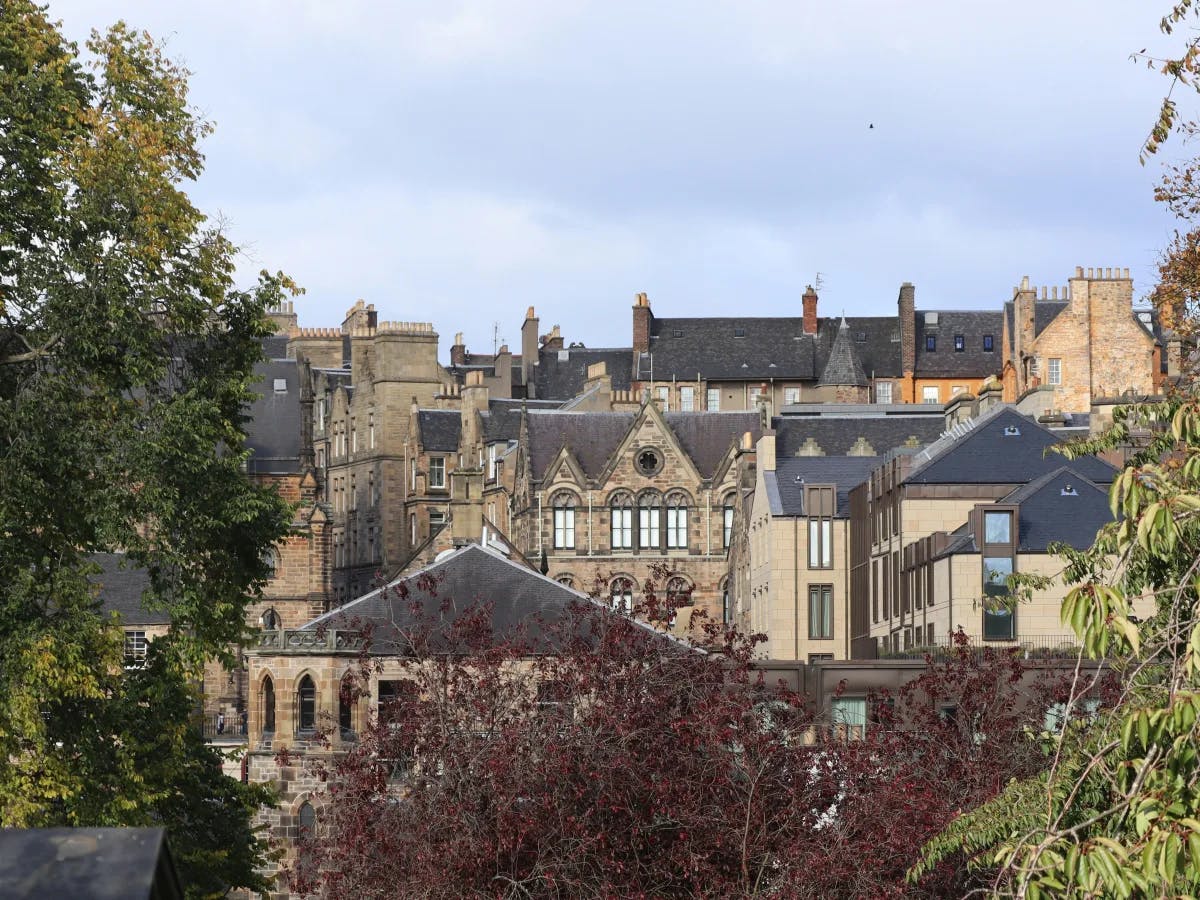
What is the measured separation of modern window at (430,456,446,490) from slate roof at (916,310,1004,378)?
2876cm

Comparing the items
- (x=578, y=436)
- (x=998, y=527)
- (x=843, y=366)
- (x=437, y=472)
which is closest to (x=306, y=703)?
(x=998, y=527)

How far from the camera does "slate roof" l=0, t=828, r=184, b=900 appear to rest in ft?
27.2

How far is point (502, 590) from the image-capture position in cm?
6200

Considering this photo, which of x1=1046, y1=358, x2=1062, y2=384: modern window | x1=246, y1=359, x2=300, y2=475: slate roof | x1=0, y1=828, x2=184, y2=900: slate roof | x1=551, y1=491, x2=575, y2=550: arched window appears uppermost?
x1=1046, y1=358, x2=1062, y2=384: modern window

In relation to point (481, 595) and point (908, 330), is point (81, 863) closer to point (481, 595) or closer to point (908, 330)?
point (481, 595)

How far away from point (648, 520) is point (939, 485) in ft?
122

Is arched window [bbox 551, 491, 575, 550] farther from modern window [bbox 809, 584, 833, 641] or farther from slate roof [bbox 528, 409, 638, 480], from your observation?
modern window [bbox 809, 584, 833, 641]

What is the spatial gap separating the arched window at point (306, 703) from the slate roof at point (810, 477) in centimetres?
2317

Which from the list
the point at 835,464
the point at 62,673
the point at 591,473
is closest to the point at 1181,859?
the point at 62,673

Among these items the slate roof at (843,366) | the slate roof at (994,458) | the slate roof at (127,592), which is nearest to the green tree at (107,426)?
the slate roof at (994,458)

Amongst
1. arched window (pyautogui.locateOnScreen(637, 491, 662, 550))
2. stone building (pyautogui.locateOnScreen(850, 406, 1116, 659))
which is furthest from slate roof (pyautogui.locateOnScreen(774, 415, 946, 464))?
stone building (pyautogui.locateOnScreen(850, 406, 1116, 659))

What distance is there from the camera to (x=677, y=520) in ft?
338

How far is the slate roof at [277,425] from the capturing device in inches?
4409

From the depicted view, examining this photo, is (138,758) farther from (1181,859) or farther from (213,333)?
(1181,859)
